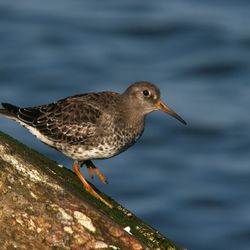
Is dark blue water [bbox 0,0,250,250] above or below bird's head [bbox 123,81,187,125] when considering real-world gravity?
above

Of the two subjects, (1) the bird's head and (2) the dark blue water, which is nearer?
(1) the bird's head

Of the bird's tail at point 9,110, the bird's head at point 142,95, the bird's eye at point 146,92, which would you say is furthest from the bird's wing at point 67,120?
the bird's eye at point 146,92

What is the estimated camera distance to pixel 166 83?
2533 centimetres

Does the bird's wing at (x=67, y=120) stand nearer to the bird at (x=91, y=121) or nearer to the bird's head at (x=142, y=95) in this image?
the bird at (x=91, y=121)

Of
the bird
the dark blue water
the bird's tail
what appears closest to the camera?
the bird

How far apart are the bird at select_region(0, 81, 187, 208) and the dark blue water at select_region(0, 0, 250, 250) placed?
714cm

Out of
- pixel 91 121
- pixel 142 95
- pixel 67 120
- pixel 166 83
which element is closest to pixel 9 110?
pixel 67 120

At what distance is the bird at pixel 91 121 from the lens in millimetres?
13938

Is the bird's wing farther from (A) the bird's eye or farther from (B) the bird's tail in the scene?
(A) the bird's eye

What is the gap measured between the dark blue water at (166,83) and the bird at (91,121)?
7.14 metres

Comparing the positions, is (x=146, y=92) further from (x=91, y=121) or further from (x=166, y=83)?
(x=166, y=83)

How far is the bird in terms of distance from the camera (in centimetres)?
1394

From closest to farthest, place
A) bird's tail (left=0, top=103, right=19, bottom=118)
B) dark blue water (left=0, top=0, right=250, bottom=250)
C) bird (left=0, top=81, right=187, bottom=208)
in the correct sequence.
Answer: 1. bird (left=0, top=81, right=187, bottom=208)
2. bird's tail (left=0, top=103, right=19, bottom=118)
3. dark blue water (left=0, top=0, right=250, bottom=250)

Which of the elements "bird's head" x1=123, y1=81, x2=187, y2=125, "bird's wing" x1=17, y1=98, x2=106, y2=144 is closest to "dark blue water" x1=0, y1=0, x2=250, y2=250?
"bird's head" x1=123, y1=81, x2=187, y2=125
